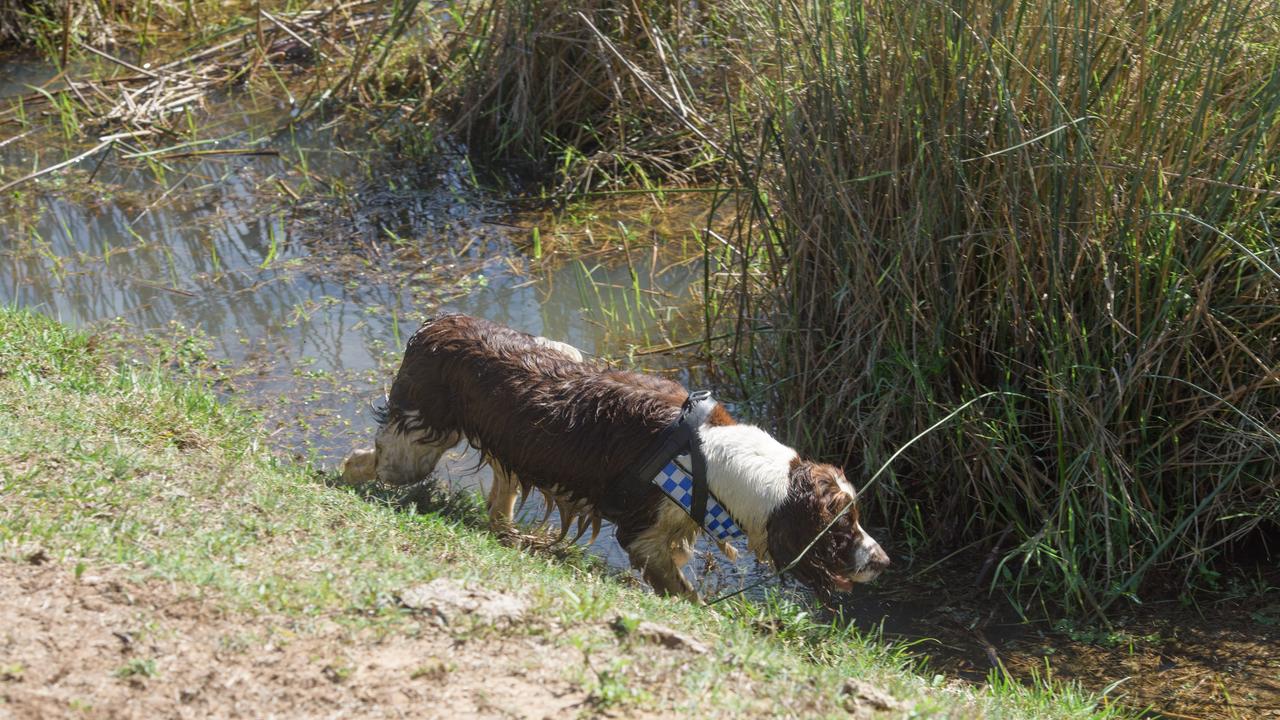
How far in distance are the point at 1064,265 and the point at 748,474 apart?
1489mm

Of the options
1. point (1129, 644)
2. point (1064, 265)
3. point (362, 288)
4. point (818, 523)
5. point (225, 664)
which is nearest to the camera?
point (225, 664)

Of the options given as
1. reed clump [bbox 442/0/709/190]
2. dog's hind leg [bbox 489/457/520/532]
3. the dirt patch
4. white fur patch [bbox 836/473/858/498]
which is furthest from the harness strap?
reed clump [bbox 442/0/709/190]

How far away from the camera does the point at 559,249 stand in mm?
7973

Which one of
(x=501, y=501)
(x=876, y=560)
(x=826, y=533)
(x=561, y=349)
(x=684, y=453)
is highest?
(x=561, y=349)

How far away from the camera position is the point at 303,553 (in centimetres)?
381

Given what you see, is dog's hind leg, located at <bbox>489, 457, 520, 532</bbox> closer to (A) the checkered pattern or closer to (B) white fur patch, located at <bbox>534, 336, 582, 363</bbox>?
(B) white fur patch, located at <bbox>534, 336, 582, 363</bbox>

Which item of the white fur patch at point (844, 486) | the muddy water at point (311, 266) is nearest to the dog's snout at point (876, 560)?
the white fur patch at point (844, 486)

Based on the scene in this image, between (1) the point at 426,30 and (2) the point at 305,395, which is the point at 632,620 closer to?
(2) the point at 305,395

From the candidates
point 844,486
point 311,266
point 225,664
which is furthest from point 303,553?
point 311,266

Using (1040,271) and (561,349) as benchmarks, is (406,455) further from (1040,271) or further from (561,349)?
(1040,271)

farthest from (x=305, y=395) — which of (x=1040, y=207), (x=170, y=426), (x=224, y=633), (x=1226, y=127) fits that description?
(x=1226, y=127)

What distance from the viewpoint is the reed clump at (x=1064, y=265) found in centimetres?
452

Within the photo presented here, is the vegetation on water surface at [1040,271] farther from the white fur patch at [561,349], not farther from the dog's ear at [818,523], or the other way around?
the white fur patch at [561,349]

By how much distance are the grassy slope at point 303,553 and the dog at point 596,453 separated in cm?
23
